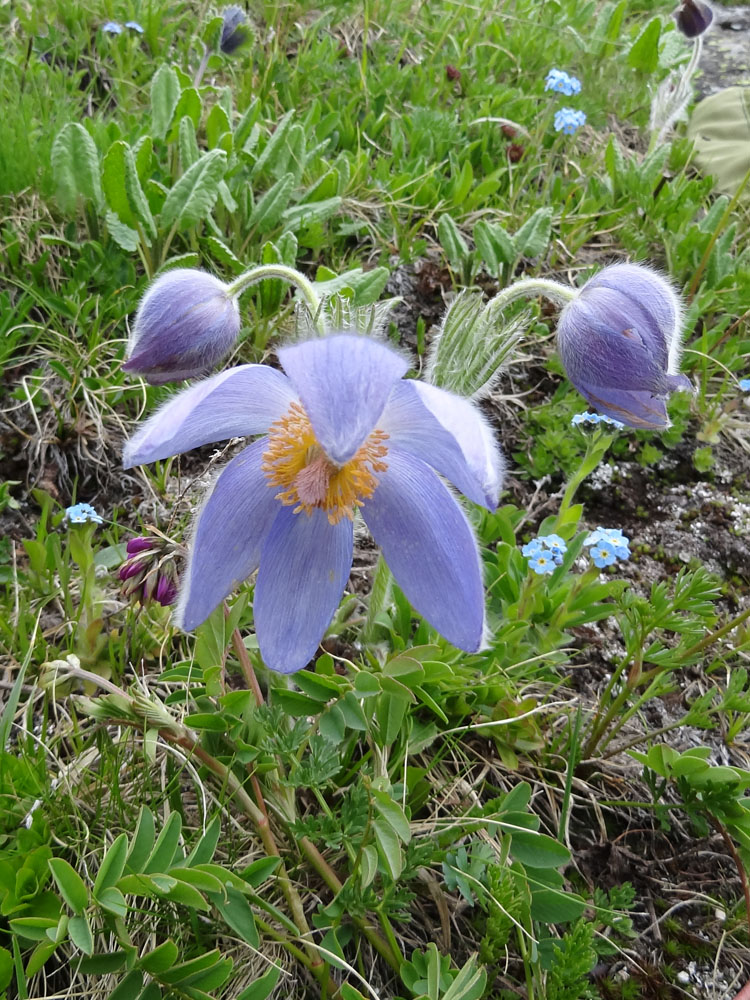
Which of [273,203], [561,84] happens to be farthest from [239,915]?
[561,84]

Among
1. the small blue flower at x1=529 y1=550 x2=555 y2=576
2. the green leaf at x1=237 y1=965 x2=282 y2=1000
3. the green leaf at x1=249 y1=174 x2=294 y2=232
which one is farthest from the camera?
the green leaf at x1=249 y1=174 x2=294 y2=232

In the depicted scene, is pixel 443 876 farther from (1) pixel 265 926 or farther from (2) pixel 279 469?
(2) pixel 279 469

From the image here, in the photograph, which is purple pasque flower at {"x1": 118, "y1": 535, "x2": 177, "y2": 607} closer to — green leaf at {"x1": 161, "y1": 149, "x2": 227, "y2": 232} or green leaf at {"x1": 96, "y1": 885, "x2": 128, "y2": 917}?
green leaf at {"x1": 96, "y1": 885, "x2": 128, "y2": 917}

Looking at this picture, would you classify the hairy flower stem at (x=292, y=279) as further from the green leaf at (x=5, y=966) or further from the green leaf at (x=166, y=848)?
the green leaf at (x=5, y=966)

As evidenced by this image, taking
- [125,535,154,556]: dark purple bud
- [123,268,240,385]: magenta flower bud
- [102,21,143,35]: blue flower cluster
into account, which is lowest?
[125,535,154,556]: dark purple bud

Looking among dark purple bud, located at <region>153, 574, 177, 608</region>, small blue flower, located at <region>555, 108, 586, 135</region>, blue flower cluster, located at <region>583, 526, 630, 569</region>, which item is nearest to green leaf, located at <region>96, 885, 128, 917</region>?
dark purple bud, located at <region>153, 574, 177, 608</region>

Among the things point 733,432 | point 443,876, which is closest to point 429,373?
point 443,876

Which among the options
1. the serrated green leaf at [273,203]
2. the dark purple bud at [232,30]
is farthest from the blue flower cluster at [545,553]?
the dark purple bud at [232,30]
